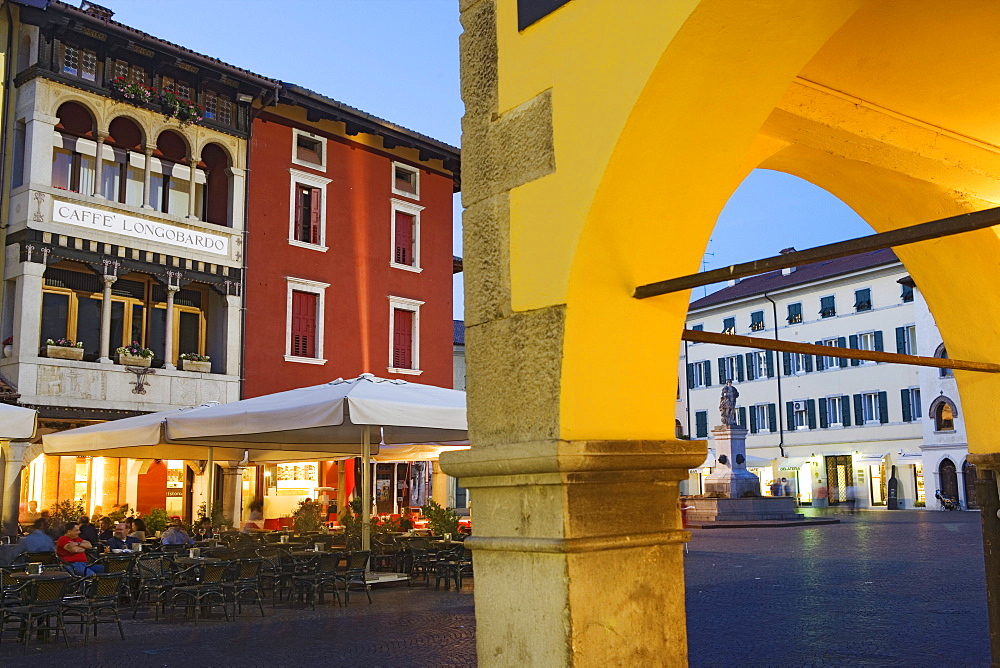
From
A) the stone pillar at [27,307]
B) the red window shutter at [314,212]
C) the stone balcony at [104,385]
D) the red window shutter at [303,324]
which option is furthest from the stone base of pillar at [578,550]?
the red window shutter at [314,212]

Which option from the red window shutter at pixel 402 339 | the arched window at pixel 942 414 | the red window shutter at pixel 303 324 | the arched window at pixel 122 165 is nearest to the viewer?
the arched window at pixel 122 165

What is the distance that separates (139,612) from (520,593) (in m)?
9.37

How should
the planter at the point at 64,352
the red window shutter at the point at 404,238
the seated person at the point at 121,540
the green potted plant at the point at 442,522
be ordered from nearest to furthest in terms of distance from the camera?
the seated person at the point at 121,540 → the green potted plant at the point at 442,522 → the planter at the point at 64,352 → the red window shutter at the point at 404,238

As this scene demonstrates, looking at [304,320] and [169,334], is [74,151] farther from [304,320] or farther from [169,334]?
[304,320]

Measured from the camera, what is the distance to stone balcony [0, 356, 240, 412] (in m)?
18.4

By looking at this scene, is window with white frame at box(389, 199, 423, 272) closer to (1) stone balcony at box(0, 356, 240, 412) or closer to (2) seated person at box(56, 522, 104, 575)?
(1) stone balcony at box(0, 356, 240, 412)

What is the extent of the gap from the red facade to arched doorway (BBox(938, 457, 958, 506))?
84.8ft

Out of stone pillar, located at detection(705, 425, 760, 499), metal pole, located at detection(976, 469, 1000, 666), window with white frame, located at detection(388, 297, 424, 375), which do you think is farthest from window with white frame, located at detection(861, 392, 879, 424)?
metal pole, located at detection(976, 469, 1000, 666)

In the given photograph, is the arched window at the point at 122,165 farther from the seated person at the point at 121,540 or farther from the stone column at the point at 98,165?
the seated person at the point at 121,540

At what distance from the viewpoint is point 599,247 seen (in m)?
3.37

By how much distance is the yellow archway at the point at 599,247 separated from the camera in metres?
3.23

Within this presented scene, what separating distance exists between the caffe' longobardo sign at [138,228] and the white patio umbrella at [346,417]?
7.90 m

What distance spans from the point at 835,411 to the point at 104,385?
3702 centimetres

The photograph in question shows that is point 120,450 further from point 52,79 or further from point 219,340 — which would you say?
point 52,79
